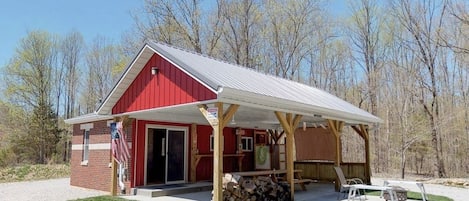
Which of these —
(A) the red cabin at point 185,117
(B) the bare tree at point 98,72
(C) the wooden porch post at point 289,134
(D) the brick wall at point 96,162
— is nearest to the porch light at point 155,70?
(A) the red cabin at point 185,117

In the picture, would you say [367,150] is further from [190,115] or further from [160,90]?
[160,90]

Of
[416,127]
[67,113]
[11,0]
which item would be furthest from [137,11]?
[416,127]

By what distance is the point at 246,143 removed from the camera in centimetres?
1548

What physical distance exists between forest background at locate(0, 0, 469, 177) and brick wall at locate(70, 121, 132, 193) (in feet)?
19.2

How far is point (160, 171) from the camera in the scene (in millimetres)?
11859

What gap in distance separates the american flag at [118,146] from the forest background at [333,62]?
28.2ft

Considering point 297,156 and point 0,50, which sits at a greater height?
point 0,50

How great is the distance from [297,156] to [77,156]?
860 cm

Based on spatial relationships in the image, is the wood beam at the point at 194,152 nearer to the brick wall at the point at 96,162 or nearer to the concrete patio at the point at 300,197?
the concrete patio at the point at 300,197

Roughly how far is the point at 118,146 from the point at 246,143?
635 cm

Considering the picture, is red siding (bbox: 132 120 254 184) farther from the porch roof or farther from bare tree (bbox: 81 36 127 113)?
bare tree (bbox: 81 36 127 113)

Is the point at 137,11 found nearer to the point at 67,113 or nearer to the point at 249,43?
the point at 249,43

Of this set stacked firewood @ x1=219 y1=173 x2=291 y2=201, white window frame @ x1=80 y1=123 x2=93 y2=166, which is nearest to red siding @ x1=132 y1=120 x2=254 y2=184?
white window frame @ x1=80 y1=123 x2=93 y2=166

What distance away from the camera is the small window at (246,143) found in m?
15.3
